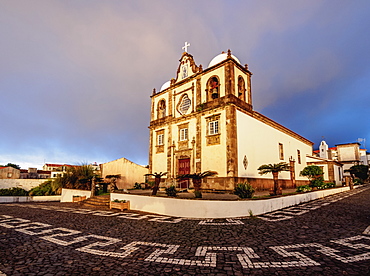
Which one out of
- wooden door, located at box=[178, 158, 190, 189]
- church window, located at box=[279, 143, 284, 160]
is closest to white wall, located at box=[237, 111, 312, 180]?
church window, located at box=[279, 143, 284, 160]

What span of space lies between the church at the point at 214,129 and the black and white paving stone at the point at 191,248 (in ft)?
27.6

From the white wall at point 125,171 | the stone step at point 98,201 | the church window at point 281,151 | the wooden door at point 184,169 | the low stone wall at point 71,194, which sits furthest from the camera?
the church window at point 281,151

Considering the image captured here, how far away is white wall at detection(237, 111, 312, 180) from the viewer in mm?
16002

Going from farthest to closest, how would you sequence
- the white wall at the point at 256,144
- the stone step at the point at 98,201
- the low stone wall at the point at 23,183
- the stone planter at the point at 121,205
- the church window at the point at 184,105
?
the low stone wall at the point at 23,183 → the church window at the point at 184,105 → the white wall at the point at 256,144 → the stone step at the point at 98,201 → the stone planter at the point at 121,205

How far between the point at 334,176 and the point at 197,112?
71.5 feet

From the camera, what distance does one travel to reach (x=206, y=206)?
8562 millimetres

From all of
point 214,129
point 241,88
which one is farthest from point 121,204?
point 241,88

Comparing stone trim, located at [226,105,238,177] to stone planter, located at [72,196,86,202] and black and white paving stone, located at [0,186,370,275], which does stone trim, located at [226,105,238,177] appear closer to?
black and white paving stone, located at [0,186,370,275]

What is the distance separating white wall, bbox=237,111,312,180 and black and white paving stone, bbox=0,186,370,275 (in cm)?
892

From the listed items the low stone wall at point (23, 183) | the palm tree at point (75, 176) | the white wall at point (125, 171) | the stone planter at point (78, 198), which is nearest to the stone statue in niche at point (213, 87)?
the white wall at point (125, 171)

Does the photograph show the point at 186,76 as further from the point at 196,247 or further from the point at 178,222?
the point at 196,247

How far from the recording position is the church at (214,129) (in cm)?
1552

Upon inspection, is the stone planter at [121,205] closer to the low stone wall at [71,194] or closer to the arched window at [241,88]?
the low stone wall at [71,194]

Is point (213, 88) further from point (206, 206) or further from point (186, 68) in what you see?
point (206, 206)
